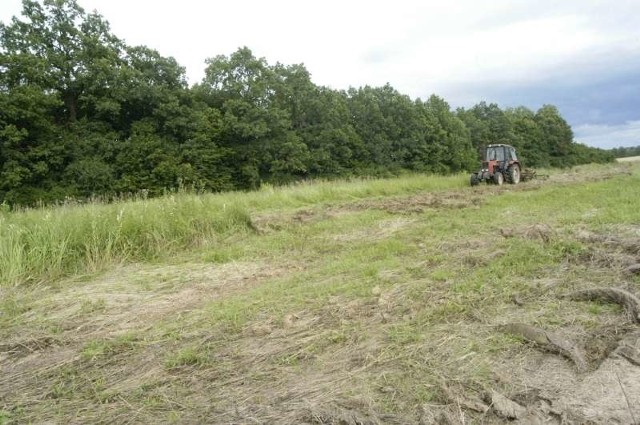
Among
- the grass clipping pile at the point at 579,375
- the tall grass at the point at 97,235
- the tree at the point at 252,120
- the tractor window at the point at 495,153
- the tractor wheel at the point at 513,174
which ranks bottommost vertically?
the grass clipping pile at the point at 579,375

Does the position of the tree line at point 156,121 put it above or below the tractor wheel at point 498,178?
above

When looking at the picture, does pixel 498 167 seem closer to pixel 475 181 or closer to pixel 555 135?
pixel 475 181

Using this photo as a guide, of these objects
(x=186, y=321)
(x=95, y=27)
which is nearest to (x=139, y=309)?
(x=186, y=321)

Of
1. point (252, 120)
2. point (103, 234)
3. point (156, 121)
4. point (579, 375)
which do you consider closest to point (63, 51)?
point (156, 121)

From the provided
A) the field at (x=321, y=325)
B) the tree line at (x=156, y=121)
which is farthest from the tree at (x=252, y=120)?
the field at (x=321, y=325)

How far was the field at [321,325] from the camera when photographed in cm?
237

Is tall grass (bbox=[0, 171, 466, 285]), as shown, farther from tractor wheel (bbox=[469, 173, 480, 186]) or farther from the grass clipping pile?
tractor wheel (bbox=[469, 173, 480, 186])

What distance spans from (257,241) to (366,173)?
1009 inches

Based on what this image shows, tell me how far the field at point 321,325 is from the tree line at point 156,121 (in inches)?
574

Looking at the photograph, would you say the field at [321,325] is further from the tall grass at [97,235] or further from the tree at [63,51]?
the tree at [63,51]

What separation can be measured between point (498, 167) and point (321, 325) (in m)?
16.3

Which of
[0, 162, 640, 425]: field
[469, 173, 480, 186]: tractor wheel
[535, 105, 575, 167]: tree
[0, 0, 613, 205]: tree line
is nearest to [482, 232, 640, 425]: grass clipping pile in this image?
[0, 162, 640, 425]: field

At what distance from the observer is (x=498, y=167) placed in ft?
58.0

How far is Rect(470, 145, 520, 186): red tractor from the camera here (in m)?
17.5
